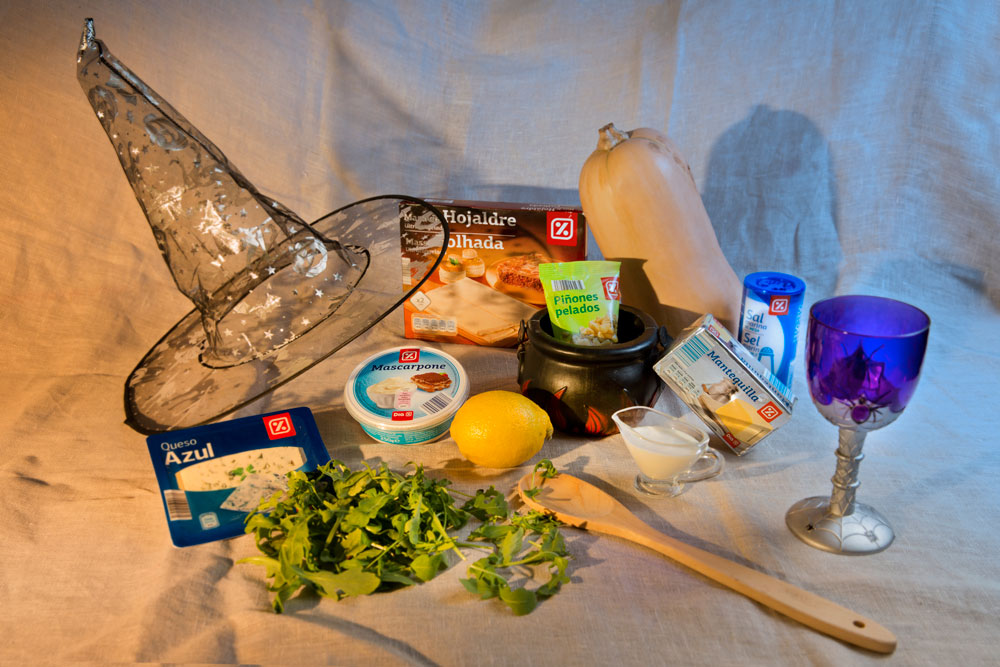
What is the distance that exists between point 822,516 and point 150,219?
1.25 metres

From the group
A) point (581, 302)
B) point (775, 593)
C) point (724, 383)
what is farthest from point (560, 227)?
point (775, 593)

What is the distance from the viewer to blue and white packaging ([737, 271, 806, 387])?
5.28 ft

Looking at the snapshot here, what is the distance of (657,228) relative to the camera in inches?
69.7

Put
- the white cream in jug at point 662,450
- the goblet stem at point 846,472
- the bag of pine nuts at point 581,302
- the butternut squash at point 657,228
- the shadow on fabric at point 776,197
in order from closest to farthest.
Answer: the goblet stem at point 846,472
the white cream in jug at point 662,450
the bag of pine nuts at point 581,302
the butternut squash at point 657,228
the shadow on fabric at point 776,197

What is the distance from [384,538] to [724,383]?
2.12 ft

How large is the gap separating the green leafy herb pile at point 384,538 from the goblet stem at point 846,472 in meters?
0.44

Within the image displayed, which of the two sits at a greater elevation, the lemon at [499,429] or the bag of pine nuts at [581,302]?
the bag of pine nuts at [581,302]

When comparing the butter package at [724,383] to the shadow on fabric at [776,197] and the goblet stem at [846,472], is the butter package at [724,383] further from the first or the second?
the shadow on fabric at [776,197]

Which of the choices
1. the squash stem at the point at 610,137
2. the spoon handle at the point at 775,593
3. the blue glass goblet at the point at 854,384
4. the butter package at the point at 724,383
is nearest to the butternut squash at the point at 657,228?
the squash stem at the point at 610,137

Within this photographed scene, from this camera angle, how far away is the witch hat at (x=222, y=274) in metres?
1.42

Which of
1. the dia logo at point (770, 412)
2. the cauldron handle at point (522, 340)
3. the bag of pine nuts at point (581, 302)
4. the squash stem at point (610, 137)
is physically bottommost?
the dia logo at point (770, 412)

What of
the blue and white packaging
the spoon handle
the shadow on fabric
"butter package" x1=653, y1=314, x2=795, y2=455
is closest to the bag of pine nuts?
"butter package" x1=653, y1=314, x2=795, y2=455

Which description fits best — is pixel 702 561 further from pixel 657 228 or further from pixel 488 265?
pixel 488 265

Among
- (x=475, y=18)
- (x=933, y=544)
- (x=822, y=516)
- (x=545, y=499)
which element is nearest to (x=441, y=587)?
(x=545, y=499)
